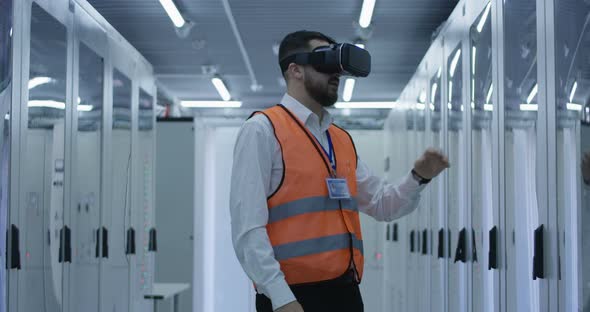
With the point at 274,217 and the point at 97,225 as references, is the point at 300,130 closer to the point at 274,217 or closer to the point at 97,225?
the point at 274,217

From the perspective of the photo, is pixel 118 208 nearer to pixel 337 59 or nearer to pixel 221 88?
pixel 337 59

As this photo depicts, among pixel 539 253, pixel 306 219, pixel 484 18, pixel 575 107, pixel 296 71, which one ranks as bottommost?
pixel 539 253

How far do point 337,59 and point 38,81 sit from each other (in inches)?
67.2

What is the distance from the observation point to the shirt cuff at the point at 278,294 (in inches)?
88.4

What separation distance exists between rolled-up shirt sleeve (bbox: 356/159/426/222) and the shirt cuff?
608 millimetres

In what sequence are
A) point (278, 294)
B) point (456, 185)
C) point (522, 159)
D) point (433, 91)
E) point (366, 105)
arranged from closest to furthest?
point (278, 294) < point (522, 159) < point (456, 185) < point (433, 91) < point (366, 105)

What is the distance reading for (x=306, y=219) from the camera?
8.13 ft

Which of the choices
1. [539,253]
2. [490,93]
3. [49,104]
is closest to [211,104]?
[49,104]

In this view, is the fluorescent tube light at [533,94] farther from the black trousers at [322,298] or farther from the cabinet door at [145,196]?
the cabinet door at [145,196]

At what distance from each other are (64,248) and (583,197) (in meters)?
2.71

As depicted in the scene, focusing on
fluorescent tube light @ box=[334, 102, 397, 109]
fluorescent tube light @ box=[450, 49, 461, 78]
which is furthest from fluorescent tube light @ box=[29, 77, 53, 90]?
fluorescent tube light @ box=[334, 102, 397, 109]

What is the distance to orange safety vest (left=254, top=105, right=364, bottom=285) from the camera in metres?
2.46

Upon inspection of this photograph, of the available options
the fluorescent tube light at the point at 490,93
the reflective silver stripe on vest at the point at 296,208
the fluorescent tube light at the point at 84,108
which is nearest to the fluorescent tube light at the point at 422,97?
the fluorescent tube light at the point at 84,108

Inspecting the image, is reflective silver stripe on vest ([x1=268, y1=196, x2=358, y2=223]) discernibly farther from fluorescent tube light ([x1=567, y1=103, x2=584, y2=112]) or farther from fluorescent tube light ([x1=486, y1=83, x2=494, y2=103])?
fluorescent tube light ([x1=486, y1=83, x2=494, y2=103])
